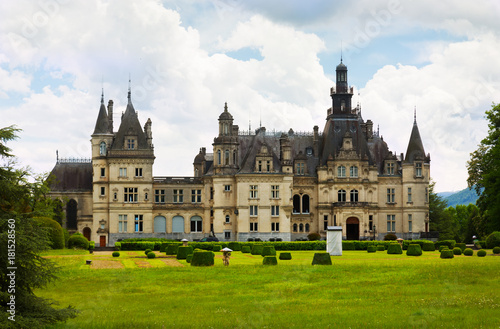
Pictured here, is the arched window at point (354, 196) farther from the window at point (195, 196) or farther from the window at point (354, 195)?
the window at point (195, 196)

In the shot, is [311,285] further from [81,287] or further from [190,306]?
[81,287]

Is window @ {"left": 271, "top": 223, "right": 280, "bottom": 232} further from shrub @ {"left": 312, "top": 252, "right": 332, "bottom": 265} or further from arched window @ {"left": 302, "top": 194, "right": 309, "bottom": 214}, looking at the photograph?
shrub @ {"left": 312, "top": 252, "right": 332, "bottom": 265}

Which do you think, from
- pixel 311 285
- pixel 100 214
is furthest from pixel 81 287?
pixel 100 214

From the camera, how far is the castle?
298 feet

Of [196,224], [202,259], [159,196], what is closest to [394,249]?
[202,259]

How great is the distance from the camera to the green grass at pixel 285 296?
1050 inches

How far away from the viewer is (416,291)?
1358 inches

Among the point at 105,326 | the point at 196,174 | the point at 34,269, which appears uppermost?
the point at 196,174

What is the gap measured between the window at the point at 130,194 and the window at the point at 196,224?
8015mm

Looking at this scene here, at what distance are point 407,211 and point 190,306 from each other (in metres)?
69.5

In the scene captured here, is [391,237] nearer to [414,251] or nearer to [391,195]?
[391,195]

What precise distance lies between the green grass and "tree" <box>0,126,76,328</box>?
288 cm

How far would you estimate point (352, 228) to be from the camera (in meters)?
94.2

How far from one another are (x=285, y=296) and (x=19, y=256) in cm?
1486
